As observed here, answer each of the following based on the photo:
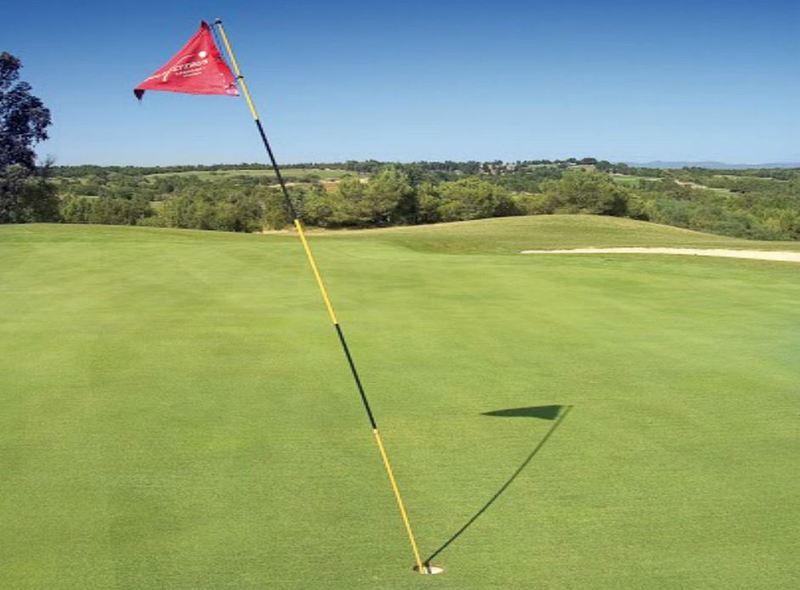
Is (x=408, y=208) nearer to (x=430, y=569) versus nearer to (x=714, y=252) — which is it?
(x=714, y=252)

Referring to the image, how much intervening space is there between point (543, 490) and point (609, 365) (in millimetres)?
4348

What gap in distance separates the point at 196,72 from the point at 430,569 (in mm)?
3901

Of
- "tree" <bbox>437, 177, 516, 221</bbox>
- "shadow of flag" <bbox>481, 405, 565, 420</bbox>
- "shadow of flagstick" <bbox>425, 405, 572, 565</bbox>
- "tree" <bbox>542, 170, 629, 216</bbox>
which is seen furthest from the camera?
"tree" <bbox>437, 177, 516, 221</bbox>

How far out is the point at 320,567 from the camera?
5.07 m

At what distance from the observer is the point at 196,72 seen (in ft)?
18.8

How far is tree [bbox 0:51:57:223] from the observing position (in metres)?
52.0

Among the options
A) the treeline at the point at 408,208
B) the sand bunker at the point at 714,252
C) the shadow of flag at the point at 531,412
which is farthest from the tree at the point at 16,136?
the shadow of flag at the point at 531,412

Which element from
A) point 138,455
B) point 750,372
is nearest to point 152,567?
point 138,455

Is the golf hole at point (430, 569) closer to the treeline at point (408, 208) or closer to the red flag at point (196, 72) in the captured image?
the red flag at point (196, 72)

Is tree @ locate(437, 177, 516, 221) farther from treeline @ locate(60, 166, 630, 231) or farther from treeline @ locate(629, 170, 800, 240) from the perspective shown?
treeline @ locate(629, 170, 800, 240)

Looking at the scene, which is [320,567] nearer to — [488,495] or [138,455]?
[488,495]

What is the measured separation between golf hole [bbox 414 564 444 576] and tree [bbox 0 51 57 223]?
5477 centimetres

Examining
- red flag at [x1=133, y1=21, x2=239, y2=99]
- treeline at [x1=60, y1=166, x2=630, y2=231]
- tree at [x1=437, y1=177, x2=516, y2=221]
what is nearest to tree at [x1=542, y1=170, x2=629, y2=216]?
treeline at [x1=60, y1=166, x2=630, y2=231]

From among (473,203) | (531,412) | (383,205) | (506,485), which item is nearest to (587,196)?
(473,203)
